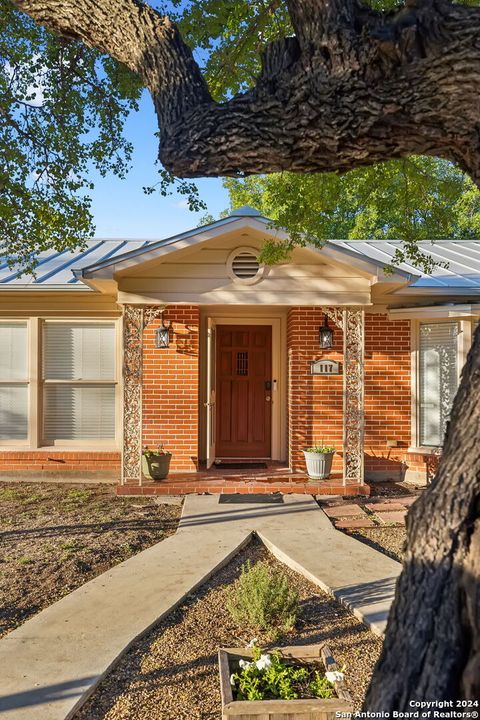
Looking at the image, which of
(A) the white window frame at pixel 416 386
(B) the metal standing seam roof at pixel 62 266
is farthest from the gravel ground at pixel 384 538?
(B) the metal standing seam roof at pixel 62 266

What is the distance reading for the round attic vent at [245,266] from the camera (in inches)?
310

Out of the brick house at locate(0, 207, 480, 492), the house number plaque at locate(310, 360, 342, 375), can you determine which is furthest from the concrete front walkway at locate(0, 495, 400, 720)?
the house number plaque at locate(310, 360, 342, 375)

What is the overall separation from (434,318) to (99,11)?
23.4 ft

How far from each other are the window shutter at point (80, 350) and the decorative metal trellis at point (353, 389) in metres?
3.87

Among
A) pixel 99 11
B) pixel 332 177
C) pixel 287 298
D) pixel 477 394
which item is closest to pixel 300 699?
pixel 477 394

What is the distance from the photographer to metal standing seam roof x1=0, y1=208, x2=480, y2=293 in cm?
772

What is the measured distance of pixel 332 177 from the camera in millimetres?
6211

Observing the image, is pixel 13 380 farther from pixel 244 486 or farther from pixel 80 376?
pixel 244 486

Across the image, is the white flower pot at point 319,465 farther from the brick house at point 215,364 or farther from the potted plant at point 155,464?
the potted plant at point 155,464

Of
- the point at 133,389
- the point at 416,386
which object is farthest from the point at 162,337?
the point at 416,386

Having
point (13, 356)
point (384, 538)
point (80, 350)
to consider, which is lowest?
point (384, 538)

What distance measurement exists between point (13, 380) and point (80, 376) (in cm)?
113

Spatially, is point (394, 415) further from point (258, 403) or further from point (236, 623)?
point (236, 623)

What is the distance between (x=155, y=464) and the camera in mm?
8133
